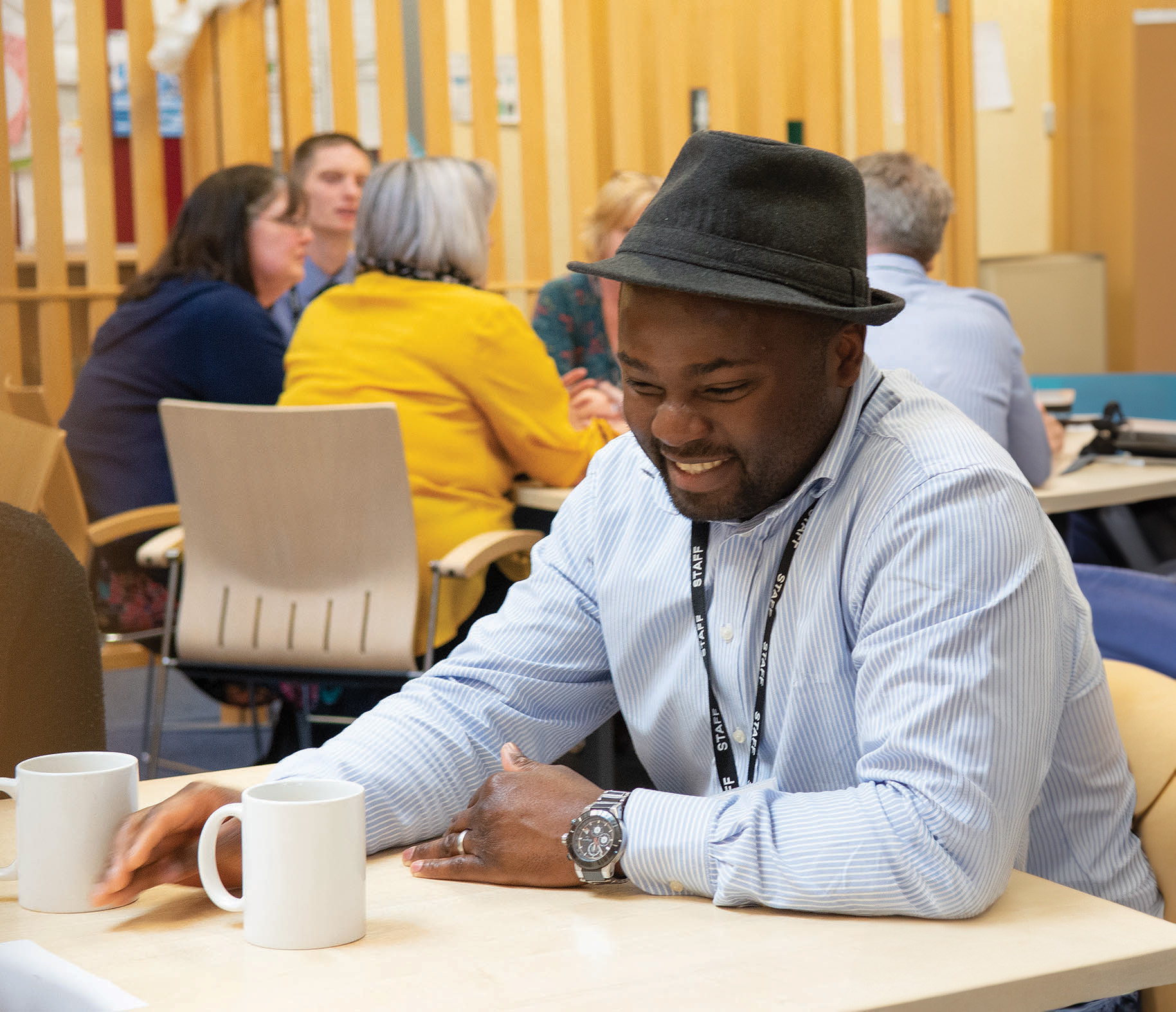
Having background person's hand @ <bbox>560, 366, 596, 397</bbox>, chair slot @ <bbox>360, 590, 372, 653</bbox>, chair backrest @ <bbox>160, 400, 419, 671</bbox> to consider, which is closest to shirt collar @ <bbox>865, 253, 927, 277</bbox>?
background person's hand @ <bbox>560, 366, 596, 397</bbox>

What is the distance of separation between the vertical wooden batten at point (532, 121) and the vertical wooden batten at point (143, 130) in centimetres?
120

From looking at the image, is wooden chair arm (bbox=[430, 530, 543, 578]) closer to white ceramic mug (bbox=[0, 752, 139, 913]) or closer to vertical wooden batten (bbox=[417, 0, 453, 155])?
white ceramic mug (bbox=[0, 752, 139, 913])

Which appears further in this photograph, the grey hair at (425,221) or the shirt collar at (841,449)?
the grey hair at (425,221)

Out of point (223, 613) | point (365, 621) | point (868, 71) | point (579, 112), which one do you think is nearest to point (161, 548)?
point (223, 613)

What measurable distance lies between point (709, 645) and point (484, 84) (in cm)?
381

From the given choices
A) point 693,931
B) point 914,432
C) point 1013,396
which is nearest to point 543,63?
point 1013,396

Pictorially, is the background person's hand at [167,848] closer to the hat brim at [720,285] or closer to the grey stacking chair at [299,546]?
the hat brim at [720,285]

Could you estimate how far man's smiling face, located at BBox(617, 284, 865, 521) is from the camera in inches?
44.4

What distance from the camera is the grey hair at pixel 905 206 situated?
3.07 meters

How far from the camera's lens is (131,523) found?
3.10 meters

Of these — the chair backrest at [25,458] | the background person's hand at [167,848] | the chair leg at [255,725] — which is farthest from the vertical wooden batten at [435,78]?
the background person's hand at [167,848]

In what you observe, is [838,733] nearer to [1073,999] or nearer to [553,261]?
[1073,999]

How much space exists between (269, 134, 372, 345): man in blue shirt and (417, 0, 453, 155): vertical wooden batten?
0.31 metres

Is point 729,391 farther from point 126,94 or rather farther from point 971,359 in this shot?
point 126,94
